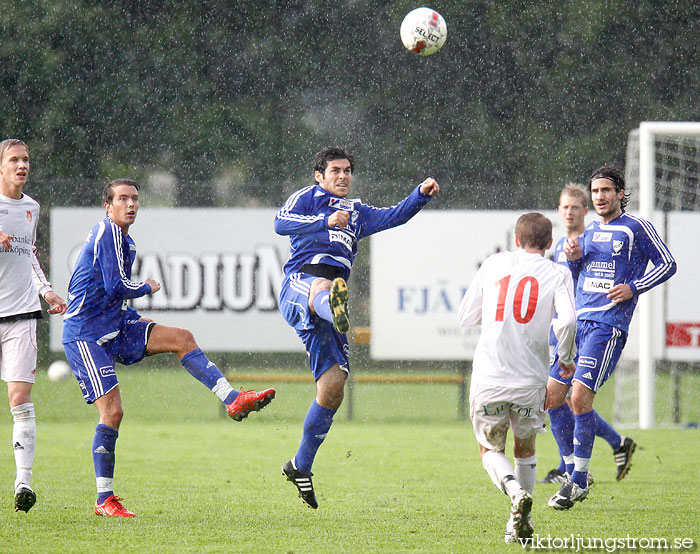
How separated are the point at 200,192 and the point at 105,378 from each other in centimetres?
680

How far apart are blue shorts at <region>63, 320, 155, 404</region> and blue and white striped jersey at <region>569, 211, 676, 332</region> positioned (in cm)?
280

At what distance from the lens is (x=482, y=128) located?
818 inches

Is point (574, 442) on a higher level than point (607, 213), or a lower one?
lower

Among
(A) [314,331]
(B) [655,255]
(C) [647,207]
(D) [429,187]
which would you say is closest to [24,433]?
(A) [314,331]

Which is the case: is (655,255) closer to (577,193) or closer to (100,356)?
(577,193)

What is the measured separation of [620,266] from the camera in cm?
655

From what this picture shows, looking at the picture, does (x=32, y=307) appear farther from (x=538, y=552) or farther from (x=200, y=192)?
(x=200, y=192)

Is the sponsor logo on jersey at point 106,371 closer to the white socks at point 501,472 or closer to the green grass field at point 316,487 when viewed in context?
the green grass field at point 316,487

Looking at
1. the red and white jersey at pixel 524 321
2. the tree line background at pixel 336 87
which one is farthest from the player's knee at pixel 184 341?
the tree line background at pixel 336 87

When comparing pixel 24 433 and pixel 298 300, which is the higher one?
pixel 298 300

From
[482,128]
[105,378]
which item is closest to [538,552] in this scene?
[105,378]

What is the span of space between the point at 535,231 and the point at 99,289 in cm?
247

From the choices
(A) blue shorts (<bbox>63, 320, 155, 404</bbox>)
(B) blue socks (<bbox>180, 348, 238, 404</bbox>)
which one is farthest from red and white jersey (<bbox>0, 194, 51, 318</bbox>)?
(B) blue socks (<bbox>180, 348, 238, 404</bbox>)

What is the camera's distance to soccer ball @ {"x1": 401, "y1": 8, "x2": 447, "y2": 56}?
315 inches
